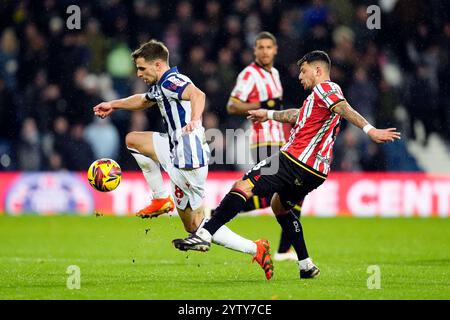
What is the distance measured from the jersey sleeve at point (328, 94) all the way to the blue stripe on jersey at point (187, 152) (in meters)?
1.21

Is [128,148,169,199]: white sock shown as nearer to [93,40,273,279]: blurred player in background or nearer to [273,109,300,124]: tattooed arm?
[93,40,273,279]: blurred player in background

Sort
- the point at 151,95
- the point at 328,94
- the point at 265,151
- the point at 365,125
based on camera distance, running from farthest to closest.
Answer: the point at 265,151 < the point at 151,95 < the point at 328,94 < the point at 365,125

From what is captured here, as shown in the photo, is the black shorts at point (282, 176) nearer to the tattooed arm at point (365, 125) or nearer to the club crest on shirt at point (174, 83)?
the tattooed arm at point (365, 125)

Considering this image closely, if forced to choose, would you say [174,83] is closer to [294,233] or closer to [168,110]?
[168,110]

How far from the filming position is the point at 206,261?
10578 mm

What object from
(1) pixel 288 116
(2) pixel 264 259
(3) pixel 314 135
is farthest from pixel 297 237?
(1) pixel 288 116

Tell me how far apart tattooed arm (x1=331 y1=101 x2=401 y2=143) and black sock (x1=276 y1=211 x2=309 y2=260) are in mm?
1258

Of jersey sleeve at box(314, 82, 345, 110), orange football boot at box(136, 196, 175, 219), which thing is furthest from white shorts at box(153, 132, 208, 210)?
jersey sleeve at box(314, 82, 345, 110)

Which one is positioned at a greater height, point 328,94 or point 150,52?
point 150,52

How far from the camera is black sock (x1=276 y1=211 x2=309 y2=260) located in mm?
8703

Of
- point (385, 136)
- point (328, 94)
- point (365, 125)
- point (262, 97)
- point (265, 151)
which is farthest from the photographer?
point (262, 97)

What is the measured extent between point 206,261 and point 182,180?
7.23 ft

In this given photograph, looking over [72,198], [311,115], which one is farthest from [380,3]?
[311,115]

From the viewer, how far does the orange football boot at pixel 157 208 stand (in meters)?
8.84
